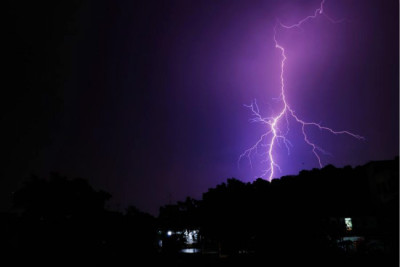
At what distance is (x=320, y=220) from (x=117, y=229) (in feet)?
37.4

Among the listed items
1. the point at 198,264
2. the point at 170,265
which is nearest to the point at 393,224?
the point at 198,264

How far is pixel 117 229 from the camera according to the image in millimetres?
19562

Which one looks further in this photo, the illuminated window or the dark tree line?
the illuminated window

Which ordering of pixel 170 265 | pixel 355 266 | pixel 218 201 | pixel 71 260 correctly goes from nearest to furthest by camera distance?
pixel 355 266 → pixel 71 260 → pixel 170 265 → pixel 218 201

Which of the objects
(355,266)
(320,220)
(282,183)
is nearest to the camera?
(355,266)

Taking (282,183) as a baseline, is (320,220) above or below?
below

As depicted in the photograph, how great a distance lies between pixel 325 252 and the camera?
1705cm

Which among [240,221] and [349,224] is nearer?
[240,221]

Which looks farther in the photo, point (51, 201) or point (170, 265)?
point (51, 201)

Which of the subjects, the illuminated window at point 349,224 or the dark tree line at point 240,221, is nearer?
the dark tree line at point 240,221

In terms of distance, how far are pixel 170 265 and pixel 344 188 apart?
13845 mm

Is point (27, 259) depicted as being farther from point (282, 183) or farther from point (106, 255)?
point (282, 183)

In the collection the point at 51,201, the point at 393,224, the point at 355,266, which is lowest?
the point at 355,266

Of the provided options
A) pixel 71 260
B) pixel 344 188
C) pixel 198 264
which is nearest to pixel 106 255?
pixel 71 260
